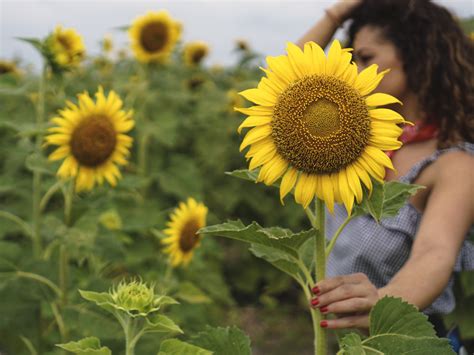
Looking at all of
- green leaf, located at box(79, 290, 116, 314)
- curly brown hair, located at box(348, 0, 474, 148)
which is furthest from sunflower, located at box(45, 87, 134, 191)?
green leaf, located at box(79, 290, 116, 314)

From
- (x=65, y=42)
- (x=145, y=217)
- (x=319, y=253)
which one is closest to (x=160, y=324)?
(x=319, y=253)

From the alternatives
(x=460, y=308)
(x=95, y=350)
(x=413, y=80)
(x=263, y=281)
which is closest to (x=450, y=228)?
(x=413, y=80)

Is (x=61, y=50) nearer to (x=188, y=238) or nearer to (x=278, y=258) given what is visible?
(x=188, y=238)

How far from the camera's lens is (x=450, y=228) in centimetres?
135

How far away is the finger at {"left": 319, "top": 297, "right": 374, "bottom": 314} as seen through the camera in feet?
3.48

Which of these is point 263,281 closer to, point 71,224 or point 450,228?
point 71,224

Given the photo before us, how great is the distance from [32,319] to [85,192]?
13.8 inches

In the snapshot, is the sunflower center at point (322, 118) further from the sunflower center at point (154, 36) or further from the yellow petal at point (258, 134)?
the sunflower center at point (154, 36)

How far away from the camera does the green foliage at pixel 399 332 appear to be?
982mm

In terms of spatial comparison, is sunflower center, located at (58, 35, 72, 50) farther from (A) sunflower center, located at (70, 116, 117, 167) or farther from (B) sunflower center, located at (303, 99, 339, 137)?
(B) sunflower center, located at (303, 99, 339, 137)

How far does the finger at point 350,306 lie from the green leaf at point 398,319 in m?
0.05

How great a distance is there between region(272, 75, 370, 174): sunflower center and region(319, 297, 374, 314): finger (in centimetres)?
23

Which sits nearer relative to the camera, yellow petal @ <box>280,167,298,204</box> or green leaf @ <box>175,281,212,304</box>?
yellow petal @ <box>280,167,298,204</box>

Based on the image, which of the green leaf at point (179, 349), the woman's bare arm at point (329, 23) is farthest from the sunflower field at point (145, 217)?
the woman's bare arm at point (329, 23)
